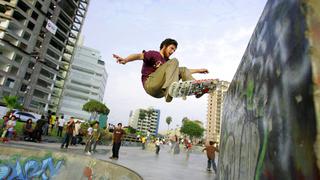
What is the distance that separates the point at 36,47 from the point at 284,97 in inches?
2553

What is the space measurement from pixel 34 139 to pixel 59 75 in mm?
59764

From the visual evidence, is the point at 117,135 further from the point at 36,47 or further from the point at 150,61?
the point at 36,47

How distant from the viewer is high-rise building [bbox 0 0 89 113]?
161ft

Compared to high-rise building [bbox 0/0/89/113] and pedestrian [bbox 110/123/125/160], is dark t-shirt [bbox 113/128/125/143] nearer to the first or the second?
pedestrian [bbox 110/123/125/160]

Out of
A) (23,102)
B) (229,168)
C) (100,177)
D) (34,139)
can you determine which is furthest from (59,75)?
(229,168)

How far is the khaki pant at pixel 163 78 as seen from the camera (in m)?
4.12

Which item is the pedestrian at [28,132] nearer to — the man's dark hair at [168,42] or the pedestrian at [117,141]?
the pedestrian at [117,141]

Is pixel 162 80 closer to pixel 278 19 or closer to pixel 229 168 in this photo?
pixel 229 168

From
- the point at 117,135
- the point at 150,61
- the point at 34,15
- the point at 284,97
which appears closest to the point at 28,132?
the point at 117,135

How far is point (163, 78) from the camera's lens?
4199 mm

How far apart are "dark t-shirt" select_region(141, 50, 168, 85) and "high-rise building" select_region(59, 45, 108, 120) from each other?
10320 centimetres

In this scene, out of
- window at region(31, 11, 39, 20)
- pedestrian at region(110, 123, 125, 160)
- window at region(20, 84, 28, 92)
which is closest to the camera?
pedestrian at region(110, 123, 125, 160)

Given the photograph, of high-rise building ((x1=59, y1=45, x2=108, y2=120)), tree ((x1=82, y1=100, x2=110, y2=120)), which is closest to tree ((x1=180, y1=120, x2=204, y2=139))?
tree ((x1=82, y1=100, x2=110, y2=120))

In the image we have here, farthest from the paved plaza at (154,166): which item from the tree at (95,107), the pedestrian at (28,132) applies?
the tree at (95,107)
